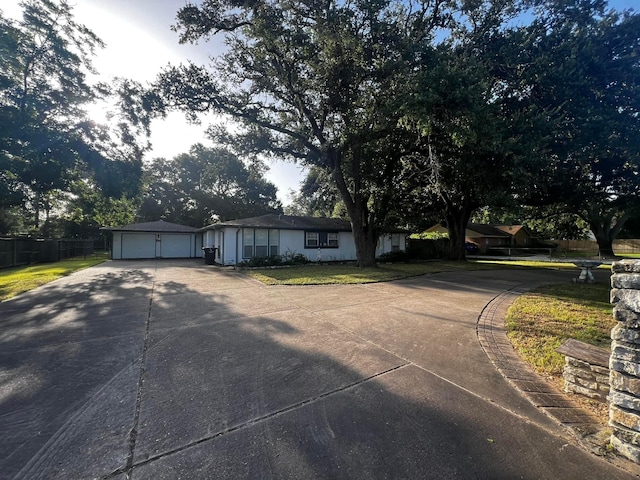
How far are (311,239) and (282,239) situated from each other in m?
1.99

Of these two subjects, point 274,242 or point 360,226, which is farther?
point 274,242

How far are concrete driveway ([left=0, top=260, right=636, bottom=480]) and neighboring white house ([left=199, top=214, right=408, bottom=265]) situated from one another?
10.0 m

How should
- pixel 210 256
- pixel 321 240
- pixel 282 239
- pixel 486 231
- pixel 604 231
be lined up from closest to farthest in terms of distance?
1. pixel 282 239
2. pixel 210 256
3. pixel 321 240
4. pixel 604 231
5. pixel 486 231

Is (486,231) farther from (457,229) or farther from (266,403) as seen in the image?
(266,403)

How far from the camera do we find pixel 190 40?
→ 456 inches

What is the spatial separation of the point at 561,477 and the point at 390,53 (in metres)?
12.1

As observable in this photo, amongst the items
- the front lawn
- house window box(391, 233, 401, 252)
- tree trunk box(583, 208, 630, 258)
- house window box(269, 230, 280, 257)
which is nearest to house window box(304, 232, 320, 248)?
house window box(269, 230, 280, 257)

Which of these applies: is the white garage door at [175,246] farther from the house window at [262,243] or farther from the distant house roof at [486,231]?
the distant house roof at [486,231]

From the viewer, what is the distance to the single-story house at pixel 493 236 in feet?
116

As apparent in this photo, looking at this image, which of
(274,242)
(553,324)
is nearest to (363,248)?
(274,242)

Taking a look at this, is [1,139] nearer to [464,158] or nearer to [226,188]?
[464,158]

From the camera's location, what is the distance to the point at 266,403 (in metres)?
2.55

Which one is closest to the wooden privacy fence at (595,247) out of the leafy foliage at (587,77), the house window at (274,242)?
the leafy foliage at (587,77)

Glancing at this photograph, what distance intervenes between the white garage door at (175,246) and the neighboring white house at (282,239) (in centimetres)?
390
